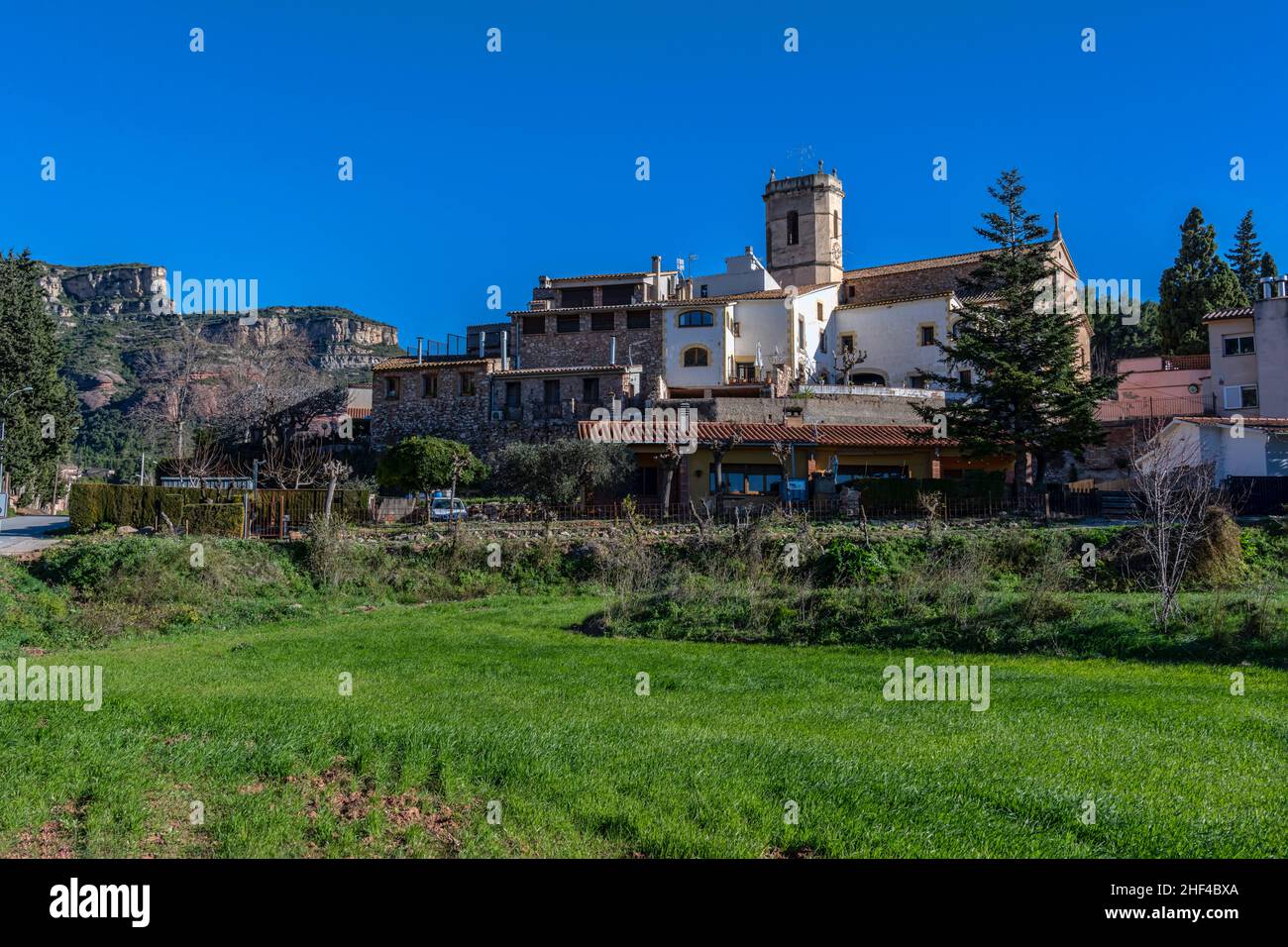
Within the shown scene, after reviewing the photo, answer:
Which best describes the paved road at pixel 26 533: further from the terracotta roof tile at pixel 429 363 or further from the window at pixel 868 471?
the window at pixel 868 471

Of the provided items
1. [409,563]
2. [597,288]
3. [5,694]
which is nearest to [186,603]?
[409,563]

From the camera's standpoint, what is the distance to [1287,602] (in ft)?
54.8

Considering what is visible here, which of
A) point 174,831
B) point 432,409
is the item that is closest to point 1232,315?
point 432,409

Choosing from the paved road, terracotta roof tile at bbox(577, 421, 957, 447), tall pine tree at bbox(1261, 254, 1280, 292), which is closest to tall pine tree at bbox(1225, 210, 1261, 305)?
tall pine tree at bbox(1261, 254, 1280, 292)

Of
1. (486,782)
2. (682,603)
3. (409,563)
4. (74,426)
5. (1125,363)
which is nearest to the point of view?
(486,782)

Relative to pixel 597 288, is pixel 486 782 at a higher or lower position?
lower

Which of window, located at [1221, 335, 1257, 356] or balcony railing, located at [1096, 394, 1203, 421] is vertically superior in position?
window, located at [1221, 335, 1257, 356]

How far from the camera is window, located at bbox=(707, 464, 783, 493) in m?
36.8

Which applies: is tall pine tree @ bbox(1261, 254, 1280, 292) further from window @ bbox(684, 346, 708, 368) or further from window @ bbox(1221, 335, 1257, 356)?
window @ bbox(684, 346, 708, 368)

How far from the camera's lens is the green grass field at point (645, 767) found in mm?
6301

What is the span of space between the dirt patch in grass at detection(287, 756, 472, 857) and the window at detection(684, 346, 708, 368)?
1688 inches

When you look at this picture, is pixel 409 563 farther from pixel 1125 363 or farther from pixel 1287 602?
pixel 1125 363

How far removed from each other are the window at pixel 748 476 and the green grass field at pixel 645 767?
23301 millimetres
